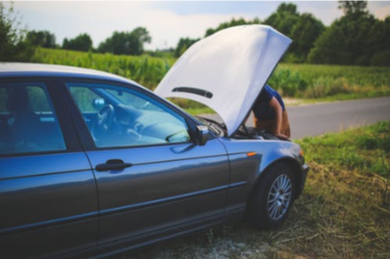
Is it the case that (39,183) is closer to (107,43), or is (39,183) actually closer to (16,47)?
(16,47)

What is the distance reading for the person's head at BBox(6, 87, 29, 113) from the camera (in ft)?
7.30

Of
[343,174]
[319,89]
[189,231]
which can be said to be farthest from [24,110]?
[319,89]

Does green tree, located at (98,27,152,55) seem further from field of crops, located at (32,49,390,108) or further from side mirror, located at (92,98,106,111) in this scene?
side mirror, located at (92,98,106,111)

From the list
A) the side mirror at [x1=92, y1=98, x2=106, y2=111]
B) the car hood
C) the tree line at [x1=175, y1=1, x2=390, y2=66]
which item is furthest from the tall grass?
the side mirror at [x1=92, y1=98, x2=106, y2=111]

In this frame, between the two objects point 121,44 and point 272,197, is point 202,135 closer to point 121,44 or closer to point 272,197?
point 272,197

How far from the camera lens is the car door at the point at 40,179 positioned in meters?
2.02

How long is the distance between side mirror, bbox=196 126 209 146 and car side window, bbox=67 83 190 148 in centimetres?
12

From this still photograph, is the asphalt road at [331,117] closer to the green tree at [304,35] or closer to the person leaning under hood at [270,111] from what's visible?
the person leaning under hood at [270,111]

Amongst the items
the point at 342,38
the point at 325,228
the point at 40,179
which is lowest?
the point at 325,228

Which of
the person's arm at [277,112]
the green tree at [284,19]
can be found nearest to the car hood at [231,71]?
the person's arm at [277,112]

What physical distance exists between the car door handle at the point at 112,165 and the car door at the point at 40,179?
83 mm

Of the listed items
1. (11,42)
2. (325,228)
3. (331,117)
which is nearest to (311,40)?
(331,117)

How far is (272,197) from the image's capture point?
11.4ft

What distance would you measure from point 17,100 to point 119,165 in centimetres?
82
